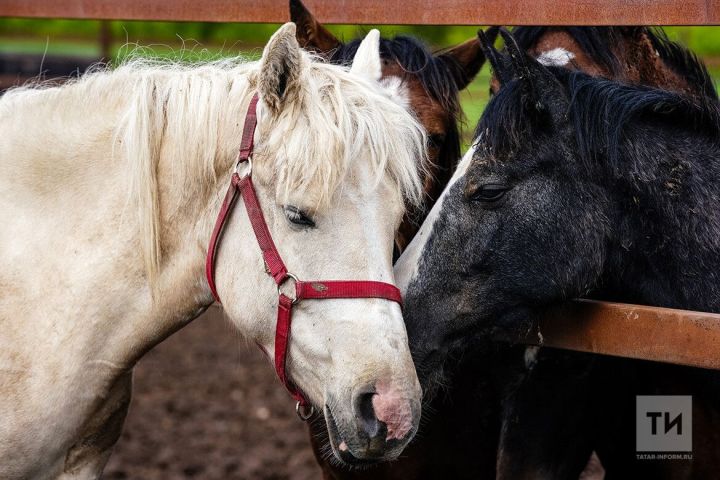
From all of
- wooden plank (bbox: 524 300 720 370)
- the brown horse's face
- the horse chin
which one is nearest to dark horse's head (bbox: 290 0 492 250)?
the brown horse's face

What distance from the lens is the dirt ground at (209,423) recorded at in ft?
17.4

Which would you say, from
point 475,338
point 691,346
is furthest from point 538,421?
point 691,346

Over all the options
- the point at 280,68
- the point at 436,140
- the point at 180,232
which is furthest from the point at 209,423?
the point at 280,68

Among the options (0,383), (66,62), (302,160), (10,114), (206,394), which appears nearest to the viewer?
(302,160)

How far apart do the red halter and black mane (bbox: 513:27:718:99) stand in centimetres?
152

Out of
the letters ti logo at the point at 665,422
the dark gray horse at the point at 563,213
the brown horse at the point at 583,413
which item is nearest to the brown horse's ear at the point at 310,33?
the brown horse at the point at 583,413

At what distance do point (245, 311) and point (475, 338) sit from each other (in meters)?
0.72

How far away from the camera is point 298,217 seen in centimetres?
235

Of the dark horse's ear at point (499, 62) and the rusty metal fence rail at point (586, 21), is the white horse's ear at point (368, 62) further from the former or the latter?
the rusty metal fence rail at point (586, 21)

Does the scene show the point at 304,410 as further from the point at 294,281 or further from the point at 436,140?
the point at 436,140

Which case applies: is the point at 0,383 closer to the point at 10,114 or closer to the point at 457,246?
the point at 10,114

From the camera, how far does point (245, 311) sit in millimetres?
2455

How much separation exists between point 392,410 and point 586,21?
4.54ft

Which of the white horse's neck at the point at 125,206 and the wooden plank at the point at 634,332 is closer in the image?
the wooden plank at the point at 634,332
